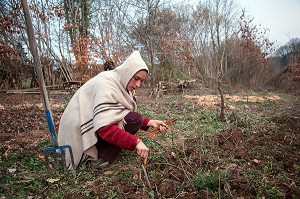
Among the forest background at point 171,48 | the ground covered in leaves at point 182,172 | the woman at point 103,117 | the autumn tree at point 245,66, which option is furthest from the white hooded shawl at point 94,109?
the autumn tree at point 245,66

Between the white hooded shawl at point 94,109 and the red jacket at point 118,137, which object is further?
the white hooded shawl at point 94,109

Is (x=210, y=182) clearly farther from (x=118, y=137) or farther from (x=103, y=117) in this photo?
(x=103, y=117)

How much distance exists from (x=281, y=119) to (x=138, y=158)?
10.1ft

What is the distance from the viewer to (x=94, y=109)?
6.32 feet

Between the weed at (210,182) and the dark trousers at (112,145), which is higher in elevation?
the dark trousers at (112,145)

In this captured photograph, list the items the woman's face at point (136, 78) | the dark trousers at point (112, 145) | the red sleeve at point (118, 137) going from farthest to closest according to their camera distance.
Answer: the dark trousers at point (112, 145) < the woman's face at point (136, 78) < the red sleeve at point (118, 137)

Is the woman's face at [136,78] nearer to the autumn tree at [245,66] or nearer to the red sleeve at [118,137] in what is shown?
the red sleeve at [118,137]

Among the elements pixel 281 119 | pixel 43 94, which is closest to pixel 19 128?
pixel 43 94

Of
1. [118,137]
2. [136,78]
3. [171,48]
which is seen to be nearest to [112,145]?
[118,137]

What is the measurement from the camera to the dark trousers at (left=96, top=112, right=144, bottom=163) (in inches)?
87.3

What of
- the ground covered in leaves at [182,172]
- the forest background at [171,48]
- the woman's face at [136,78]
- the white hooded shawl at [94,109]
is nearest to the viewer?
the ground covered in leaves at [182,172]

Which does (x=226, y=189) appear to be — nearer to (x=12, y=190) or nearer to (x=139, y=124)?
(x=139, y=124)

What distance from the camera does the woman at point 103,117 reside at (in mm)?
1854

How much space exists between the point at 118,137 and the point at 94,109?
0.36 m
